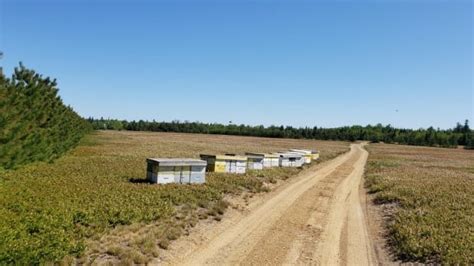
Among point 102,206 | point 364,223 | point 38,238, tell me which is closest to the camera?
point 38,238

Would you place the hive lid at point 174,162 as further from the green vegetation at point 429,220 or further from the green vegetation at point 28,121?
the green vegetation at point 429,220

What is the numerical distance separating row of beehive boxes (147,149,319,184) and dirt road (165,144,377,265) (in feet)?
18.1

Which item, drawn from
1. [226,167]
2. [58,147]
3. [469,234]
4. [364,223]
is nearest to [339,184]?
[226,167]

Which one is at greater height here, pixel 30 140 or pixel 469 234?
pixel 30 140

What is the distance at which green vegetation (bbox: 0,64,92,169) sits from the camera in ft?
68.7

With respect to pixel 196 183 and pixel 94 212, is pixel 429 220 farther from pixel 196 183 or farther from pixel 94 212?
pixel 94 212

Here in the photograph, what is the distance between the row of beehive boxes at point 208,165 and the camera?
26.7 meters

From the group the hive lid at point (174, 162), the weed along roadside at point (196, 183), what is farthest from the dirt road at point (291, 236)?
the hive lid at point (174, 162)

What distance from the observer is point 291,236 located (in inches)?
674

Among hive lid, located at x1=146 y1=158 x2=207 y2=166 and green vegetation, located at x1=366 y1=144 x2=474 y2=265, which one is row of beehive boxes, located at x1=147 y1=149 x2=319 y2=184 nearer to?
hive lid, located at x1=146 y1=158 x2=207 y2=166

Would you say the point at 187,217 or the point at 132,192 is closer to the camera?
the point at 187,217

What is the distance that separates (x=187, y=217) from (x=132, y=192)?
4.84m

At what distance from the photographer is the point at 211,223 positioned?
1894 cm

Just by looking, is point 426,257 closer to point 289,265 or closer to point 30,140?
point 289,265
